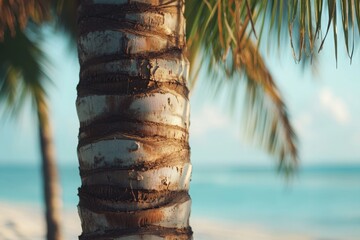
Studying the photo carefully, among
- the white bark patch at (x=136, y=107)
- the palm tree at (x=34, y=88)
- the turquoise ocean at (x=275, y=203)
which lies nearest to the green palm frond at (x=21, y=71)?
the palm tree at (x=34, y=88)

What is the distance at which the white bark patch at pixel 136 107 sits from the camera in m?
Answer: 3.43

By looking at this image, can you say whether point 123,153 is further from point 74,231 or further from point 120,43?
point 74,231

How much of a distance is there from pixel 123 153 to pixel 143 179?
0.15 meters

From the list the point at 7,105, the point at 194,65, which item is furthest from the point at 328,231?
the point at 194,65

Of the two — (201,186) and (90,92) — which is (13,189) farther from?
(90,92)

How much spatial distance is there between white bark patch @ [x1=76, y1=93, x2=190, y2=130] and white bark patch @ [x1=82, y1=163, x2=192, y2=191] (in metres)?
0.23

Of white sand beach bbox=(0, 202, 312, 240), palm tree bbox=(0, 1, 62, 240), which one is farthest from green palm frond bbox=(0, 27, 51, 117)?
white sand beach bbox=(0, 202, 312, 240)

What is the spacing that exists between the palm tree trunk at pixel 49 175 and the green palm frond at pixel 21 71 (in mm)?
302

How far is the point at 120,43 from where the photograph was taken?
3490 millimetres

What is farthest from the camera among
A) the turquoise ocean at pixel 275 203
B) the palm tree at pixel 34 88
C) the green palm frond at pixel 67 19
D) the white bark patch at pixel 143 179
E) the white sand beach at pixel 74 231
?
the turquoise ocean at pixel 275 203

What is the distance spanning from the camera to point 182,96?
142 inches

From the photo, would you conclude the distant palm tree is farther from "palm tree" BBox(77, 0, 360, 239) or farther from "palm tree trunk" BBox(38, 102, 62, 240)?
"palm tree trunk" BBox(38, 102, 62, 240)

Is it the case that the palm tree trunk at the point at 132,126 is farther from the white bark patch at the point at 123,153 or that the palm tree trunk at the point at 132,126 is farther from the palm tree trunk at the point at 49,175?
the palm tree trunk at the point at 49,175

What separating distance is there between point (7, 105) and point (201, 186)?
46.5m
